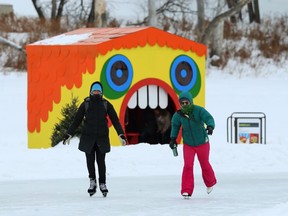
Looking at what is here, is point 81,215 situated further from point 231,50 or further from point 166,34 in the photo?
point 231,50

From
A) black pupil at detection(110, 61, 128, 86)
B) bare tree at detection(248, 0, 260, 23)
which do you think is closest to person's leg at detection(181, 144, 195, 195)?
black pupil at detection(110, 61, 128, 86)

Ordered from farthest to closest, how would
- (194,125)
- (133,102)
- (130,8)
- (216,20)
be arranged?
(130,8)
(216,20)
(133,102)
(194,125)

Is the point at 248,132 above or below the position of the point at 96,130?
below

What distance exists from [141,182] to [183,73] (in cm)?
643

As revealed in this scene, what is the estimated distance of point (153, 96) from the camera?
2425 centimetres

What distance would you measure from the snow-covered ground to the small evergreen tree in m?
0.44

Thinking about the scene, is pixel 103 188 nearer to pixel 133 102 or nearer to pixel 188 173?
pixel 188 173

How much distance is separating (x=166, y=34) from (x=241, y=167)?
4.32 m

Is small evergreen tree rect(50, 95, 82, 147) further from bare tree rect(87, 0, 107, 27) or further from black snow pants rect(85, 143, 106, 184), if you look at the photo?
bare tree rect(87, 0, 107, 27)

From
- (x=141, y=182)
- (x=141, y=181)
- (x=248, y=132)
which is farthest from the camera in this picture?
Answer: (x=248, y=132)

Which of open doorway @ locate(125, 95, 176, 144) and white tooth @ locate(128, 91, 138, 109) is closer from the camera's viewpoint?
white tooth @ locate(128, 91, 138, 109)

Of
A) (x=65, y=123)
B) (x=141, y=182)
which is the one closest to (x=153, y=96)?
(x=65, y=123)

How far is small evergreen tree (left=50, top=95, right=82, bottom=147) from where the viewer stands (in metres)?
22.5

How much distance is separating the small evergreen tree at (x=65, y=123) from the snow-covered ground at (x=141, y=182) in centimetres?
44
